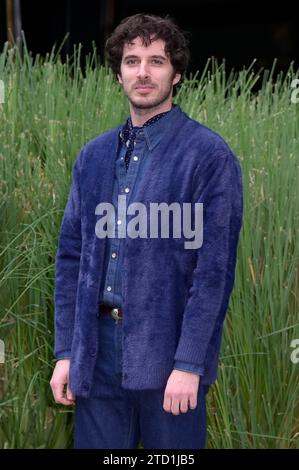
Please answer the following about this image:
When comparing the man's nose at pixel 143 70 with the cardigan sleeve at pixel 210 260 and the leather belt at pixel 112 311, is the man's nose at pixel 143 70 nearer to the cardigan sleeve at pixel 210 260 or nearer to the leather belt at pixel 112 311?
the cardigan sleeve at pixel 210 260

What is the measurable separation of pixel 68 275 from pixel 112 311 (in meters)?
0.20

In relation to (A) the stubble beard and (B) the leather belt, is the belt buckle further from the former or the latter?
(A) the stubble beard

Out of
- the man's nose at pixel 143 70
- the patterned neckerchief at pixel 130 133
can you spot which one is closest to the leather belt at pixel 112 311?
the patterned neckerchief at pixel 130 133

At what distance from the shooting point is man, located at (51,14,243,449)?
81.0 inches

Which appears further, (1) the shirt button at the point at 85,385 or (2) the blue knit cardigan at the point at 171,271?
(1) the shirt button at the point at 85,385

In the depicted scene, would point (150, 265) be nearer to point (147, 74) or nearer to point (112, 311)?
point (112, 311)

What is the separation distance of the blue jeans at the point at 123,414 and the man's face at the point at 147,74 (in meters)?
0.53

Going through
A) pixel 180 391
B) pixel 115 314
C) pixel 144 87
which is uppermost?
pixel 144 87

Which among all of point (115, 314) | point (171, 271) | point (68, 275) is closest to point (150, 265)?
point (171, 271)

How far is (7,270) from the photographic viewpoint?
2859 mm

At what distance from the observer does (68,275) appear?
7.55 ft

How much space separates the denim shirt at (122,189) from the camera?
7.07 feet

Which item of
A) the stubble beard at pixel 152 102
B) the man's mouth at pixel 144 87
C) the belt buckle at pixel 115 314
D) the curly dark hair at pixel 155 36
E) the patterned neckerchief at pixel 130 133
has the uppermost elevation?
the curly dark hair at pixel 155 36
